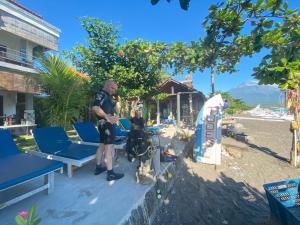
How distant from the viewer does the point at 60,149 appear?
4547 mm

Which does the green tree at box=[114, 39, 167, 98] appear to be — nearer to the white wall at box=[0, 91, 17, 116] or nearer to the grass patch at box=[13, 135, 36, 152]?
the grass patch at box=[13, 135, 36, 152]

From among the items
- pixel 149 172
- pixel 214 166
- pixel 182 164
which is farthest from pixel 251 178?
pixel 149 172

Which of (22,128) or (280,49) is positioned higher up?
(280,49)

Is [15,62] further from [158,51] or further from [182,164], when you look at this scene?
[182,164]

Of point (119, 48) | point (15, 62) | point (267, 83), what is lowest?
point (267, 83)

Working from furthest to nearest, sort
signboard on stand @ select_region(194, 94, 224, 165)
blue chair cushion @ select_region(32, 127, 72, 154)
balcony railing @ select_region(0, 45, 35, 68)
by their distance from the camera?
balcony railing @ select_region(0, 45, 35, 68) → signboard on stand @ select_region(194, 94, 224, 165) → blue chair cushion @ select_region(32, 127, 72, 154)

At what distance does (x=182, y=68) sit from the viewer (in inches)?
284

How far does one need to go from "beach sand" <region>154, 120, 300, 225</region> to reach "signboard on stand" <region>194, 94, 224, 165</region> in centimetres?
34

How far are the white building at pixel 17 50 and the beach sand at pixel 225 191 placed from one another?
9.73m

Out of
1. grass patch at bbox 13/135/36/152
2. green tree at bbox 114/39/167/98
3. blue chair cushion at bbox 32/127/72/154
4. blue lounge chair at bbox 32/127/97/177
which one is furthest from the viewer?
green tree at bbox 114/39/167/98

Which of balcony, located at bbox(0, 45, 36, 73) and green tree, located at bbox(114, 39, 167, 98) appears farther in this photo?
balcony, located at bbox(0, 45, 36, 73)

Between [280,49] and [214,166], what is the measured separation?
12.7 ft

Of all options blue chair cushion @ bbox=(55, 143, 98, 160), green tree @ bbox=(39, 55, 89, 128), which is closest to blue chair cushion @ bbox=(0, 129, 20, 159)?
blue chair cushion @ bbox=(55, 143, 98, 160)

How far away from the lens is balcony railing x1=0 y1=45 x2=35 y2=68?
41.6 feet
